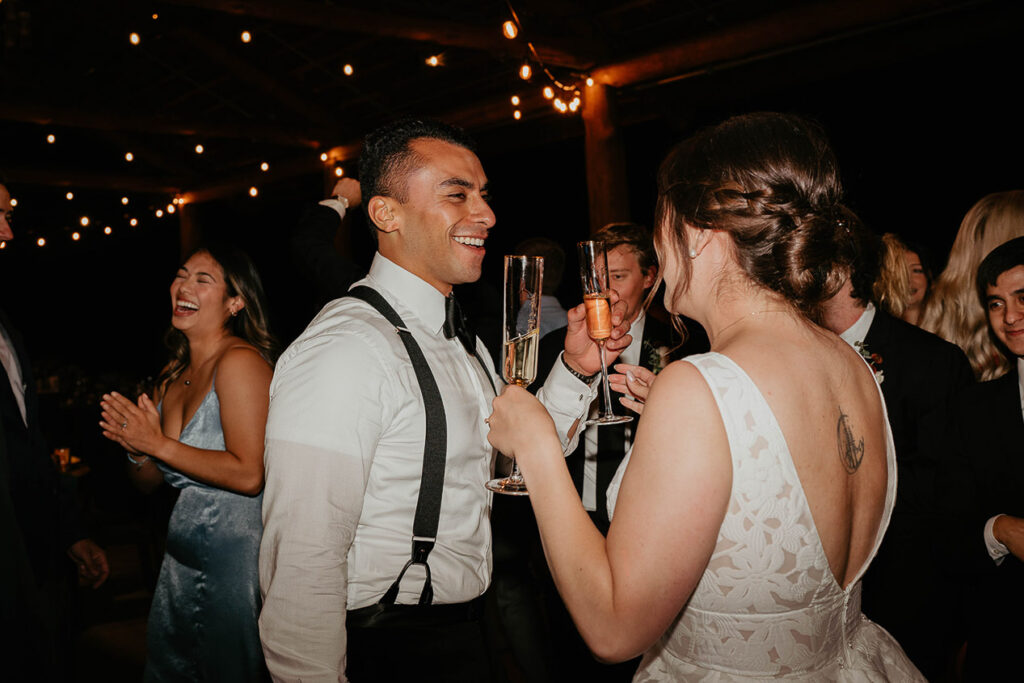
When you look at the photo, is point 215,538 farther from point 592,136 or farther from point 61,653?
point 592,136

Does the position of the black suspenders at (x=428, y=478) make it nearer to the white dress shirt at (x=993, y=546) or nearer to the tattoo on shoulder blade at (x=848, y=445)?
the tattoo on shoulder blade at (x=848, y=445)

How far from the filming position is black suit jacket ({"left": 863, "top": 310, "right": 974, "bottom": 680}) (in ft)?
7.94

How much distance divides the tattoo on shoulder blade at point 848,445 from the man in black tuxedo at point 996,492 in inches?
41.2

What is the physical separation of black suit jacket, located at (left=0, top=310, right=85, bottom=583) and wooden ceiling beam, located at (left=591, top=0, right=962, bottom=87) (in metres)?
5.67

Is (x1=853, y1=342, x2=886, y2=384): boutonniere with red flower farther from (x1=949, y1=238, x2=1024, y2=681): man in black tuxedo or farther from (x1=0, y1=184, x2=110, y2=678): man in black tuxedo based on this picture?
(x1=0, y1=184, x2=110, y2=678): man in black tuxedo

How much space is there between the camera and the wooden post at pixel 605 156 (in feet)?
22.2

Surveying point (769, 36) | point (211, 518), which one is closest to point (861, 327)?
point (211, 518)

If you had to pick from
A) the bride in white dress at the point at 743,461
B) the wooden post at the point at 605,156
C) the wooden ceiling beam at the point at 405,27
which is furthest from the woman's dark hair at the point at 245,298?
the wooden post at the point at 605,156

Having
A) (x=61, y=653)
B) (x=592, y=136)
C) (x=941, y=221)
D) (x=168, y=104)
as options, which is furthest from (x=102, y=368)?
(x=941, y=221)

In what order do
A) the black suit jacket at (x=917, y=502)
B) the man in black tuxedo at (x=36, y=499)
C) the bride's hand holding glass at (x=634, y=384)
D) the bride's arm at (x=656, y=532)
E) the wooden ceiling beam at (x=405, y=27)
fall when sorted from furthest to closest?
the wooden ceiling beam at (x=405, y=27) → the black suit jacket at (x=917, y=502) → the man in black tuxedo at (x=36, y=499) → the bride's hand holding glass at (x=634, y=384) → the bride's arm at (x=656, y=532)

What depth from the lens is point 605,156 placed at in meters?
6.77

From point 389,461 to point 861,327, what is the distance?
1.95 metres

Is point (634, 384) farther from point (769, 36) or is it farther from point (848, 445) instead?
point (769, 36)

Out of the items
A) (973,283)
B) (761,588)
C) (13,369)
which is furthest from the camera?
(973,283)
